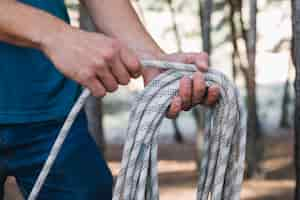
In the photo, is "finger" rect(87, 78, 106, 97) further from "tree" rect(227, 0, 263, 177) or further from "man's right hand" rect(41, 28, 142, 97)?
"tree" rect(227, 0, 263, 177)

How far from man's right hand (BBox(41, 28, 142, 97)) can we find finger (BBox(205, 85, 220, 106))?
5.1 inches

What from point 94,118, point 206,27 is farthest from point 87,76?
point 206,27

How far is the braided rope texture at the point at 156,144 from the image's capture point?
1.27 metres

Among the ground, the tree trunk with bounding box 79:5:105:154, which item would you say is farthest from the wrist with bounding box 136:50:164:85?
the ground

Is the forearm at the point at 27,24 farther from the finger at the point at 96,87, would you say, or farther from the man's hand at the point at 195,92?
the man's hand at the point at 195,92

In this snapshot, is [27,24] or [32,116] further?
[32,116]

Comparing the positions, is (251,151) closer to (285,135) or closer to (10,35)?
(285,135)

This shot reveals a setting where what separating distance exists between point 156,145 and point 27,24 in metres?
0.30

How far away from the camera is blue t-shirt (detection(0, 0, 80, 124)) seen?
151 centimetres

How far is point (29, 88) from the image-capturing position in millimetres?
1527

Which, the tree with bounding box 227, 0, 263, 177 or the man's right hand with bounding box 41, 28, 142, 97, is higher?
the man's right hand with bounding box 41, 28, 142, 97

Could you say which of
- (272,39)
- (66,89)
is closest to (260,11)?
(272,39)

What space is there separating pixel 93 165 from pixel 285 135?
5.49 m

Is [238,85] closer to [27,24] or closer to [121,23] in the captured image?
[121,23]
